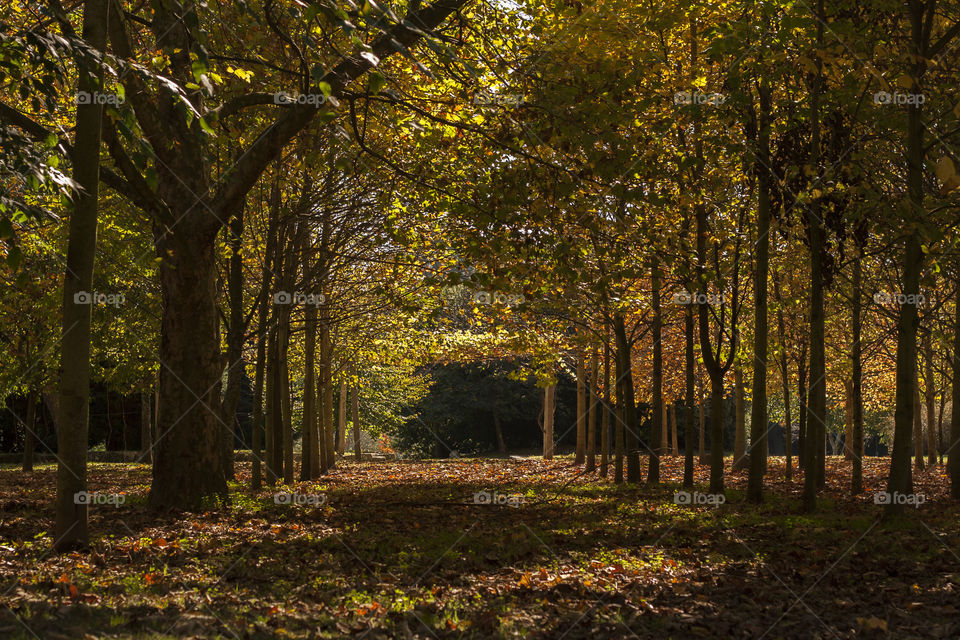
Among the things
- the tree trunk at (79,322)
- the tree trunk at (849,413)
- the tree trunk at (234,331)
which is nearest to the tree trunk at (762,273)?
the tree trunk at (234,331)

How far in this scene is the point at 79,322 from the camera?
7.35 m

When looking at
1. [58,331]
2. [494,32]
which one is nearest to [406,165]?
[494,32]

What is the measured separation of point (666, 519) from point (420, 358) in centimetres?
1324

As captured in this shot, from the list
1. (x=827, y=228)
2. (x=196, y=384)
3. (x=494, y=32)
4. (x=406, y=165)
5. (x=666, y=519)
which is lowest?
(x=666, y=519)

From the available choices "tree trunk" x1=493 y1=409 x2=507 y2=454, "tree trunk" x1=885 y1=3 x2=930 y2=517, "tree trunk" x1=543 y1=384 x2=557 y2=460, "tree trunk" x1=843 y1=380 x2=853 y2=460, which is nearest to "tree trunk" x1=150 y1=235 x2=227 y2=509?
"tree trunk" x1=885 y1=3 x2=930 y2=517

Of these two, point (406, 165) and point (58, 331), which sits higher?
point (406, 165)

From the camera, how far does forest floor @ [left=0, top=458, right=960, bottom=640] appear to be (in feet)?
18.8

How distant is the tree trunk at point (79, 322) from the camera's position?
7332 millimetres

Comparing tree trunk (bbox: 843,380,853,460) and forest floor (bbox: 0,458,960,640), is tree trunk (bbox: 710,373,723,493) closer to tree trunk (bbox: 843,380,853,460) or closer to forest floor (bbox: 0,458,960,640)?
forest floor (bbox: 0,458,960,640)

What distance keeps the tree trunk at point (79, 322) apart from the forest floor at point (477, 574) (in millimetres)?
421

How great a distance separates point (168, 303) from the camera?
35.9 feet

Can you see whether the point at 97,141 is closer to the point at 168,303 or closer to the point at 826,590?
the point at 168,303

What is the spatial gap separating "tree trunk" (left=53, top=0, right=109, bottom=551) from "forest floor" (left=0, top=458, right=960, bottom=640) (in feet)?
1.38

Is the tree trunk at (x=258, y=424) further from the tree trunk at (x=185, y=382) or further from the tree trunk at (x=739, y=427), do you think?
the tree trunk at (x=739, y=427)
